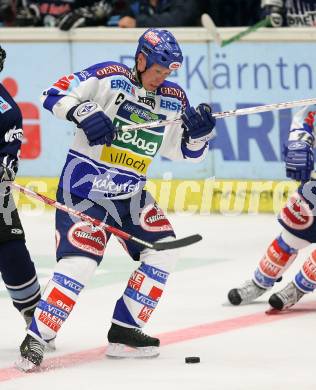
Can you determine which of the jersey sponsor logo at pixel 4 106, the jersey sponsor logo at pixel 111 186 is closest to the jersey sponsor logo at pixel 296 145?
the jersey sponsor logo at pixel 111 186

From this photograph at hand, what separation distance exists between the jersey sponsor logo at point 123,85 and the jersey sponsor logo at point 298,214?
151 cm

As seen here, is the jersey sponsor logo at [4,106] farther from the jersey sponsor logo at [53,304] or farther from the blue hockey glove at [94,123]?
the jersey sponsor logo at [53,304]

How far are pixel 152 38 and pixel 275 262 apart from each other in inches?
72.5

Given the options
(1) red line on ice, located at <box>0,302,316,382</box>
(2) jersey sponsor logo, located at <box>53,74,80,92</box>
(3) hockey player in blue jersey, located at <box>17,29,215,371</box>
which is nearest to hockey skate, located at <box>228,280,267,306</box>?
(1) red line on ice, located at <box>0,302,316,382</box>

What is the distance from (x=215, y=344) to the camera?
266 inches

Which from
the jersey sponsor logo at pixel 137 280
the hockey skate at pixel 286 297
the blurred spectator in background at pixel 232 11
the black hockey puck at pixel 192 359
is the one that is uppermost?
the blurred spectator in background at pixel 232 11

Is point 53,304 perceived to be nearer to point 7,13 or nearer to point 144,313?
point 144,313

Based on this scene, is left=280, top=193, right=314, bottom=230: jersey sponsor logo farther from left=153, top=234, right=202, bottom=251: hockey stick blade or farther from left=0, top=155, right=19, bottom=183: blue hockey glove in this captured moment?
left=0, top=155, right=19, bottom=183: blue hockey glove

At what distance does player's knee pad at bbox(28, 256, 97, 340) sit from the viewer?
6.23 meters

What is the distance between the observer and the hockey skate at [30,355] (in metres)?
6.14

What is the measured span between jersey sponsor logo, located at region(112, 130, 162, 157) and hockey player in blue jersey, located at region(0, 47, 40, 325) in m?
0.48

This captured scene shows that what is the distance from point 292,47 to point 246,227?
56.8 inches

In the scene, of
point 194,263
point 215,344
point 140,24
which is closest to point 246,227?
point 194,263

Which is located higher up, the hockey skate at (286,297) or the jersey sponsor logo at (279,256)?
the jersey sponsor logo at (279,256)
